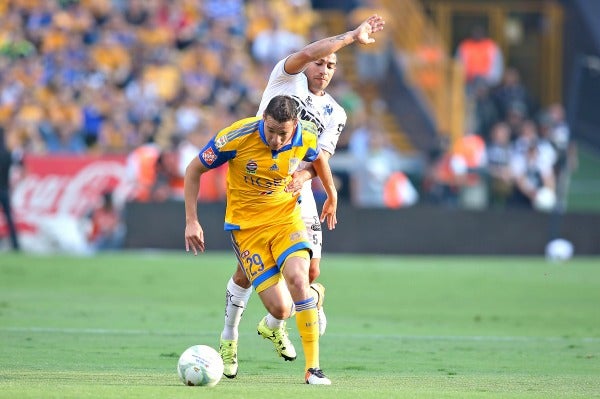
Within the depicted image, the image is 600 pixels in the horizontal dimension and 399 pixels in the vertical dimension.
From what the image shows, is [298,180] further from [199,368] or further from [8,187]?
[8,187]

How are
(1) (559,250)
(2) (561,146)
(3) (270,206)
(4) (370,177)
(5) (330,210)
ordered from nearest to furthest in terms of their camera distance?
(3) (270,206)
(5) (330,210)
(1) (559,250)
(4) (370,177)
(2) (561,146)

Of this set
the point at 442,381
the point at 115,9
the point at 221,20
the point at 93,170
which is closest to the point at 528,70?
the point at 221,20

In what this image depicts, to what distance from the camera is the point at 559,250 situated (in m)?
25.1

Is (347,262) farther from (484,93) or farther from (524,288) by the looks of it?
(484,93)

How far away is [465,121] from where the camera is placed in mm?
30641

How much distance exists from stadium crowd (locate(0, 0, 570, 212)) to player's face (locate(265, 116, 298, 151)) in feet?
50.5

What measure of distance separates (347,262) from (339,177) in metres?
3.73

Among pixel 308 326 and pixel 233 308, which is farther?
pixel 233 308

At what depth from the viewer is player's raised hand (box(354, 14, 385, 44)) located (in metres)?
9.95

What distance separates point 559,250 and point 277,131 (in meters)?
16.7

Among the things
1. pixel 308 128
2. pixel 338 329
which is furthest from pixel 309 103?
pixel 338 329

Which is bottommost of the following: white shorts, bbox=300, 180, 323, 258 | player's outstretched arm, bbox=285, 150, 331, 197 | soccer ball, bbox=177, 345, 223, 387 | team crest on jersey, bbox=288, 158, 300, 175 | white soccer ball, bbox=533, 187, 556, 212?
white soccer ball, bbox=533, 187, 556, 212

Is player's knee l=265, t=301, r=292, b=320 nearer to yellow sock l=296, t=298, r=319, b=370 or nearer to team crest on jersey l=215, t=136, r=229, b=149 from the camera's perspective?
yellow sock l=296, t=298, r=319, b=370

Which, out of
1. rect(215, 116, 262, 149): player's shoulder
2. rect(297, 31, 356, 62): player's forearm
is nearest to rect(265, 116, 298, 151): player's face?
rect(215, 116, 262, 149): player's shoulder
